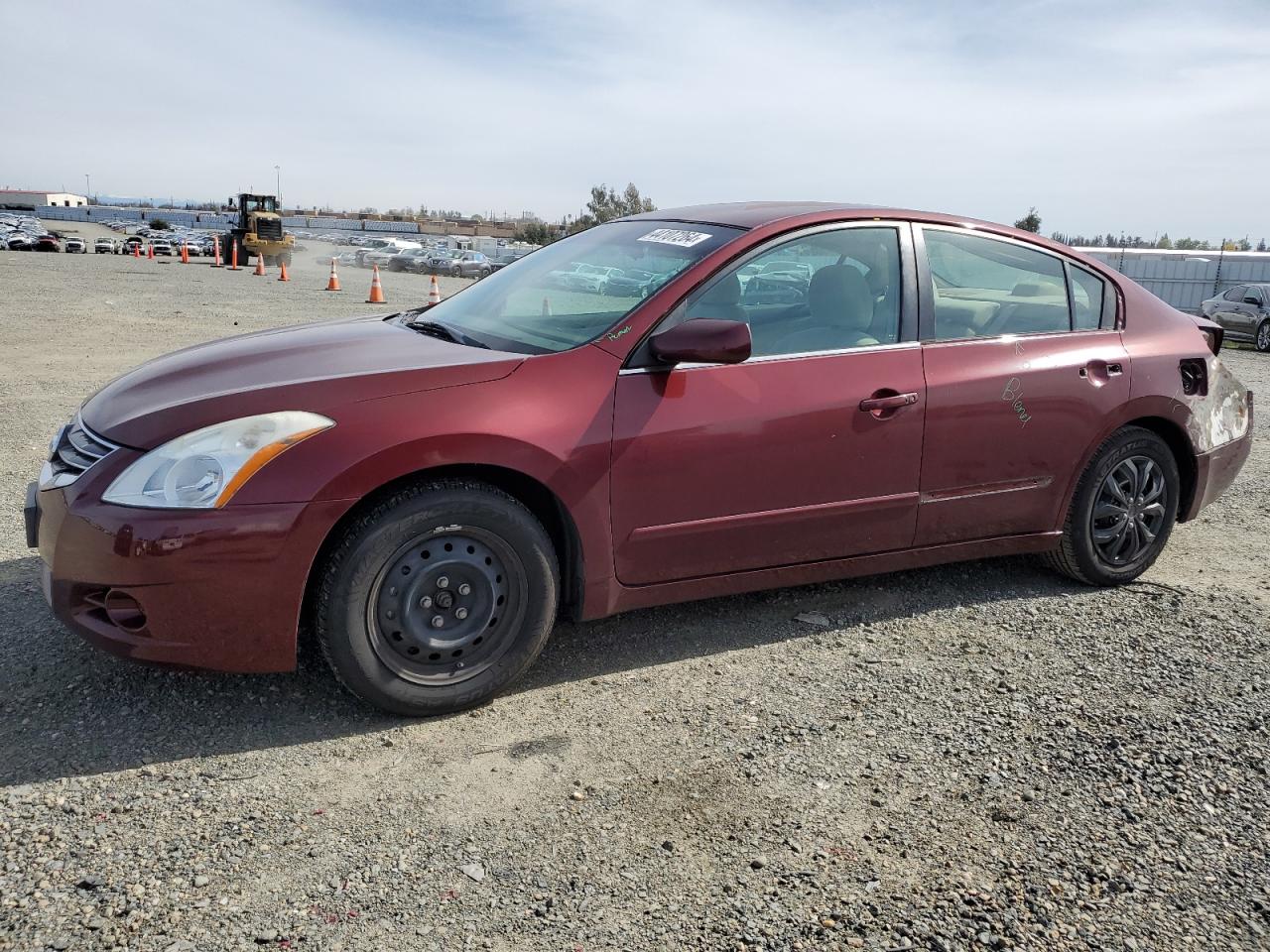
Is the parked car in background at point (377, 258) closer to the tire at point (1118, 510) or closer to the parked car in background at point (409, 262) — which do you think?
the parked car in background at point (409, 262)

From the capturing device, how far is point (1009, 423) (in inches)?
161

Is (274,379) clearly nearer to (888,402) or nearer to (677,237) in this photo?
(677,237)

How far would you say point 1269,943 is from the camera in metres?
2.35

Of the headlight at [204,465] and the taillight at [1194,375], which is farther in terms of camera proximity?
the taillight at [1194,375]

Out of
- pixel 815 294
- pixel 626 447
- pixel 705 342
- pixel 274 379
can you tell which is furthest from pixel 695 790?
pixel 815 294

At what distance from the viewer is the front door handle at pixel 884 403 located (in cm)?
378

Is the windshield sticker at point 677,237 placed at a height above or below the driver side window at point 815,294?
above

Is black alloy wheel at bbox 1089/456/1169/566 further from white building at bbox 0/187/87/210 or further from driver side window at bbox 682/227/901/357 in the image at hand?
white building at bbox 0/187/87/210

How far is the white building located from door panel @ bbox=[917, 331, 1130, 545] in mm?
141088

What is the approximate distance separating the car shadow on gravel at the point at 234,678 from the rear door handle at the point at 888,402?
92 cm

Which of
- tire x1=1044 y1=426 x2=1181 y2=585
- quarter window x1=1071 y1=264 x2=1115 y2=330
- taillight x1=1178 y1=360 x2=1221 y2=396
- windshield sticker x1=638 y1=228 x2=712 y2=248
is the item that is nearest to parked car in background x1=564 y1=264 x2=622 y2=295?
windshield sticker x1=638 y1=228 x2=712 y2=248

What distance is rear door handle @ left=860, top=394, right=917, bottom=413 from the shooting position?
3.78 metres

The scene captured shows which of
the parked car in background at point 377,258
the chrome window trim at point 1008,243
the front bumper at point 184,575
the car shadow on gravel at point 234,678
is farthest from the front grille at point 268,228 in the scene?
the front bumper at point 184,575

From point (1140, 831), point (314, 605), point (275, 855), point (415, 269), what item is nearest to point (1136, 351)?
point (1140, 831)
